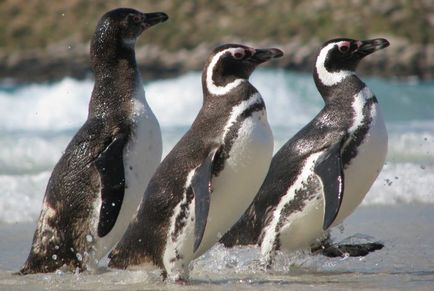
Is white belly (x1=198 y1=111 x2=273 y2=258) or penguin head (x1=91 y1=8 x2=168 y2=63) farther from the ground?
penguin head (x1=91 y1=8 x2=168 y2=63)

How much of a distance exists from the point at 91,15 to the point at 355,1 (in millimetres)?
8157

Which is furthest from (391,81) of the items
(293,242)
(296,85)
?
(293,242)

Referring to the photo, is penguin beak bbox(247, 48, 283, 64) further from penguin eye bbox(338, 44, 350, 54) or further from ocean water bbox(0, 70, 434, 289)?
ocean water bbox(0, 70, 434, 289)

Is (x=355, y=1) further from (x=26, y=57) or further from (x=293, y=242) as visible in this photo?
(x=293, y=242)

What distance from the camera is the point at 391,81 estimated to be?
29188mm

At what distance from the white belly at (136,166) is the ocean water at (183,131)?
10.2 inches

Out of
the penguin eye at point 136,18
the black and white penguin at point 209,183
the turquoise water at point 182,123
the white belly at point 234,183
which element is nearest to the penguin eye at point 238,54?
the black and white penguin at point 209,183

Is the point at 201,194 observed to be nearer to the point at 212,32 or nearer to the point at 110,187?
the point at 110,187

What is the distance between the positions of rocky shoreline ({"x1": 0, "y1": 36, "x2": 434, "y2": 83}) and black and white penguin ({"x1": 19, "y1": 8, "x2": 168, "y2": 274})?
23960 mm

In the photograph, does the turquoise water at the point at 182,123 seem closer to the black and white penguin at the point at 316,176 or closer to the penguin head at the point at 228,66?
the black and white penguin at the point at 316,176

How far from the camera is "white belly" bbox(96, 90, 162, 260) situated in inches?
263

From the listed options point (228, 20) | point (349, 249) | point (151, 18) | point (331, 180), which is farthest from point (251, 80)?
point (331, 180)

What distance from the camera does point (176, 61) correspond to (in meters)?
35.0

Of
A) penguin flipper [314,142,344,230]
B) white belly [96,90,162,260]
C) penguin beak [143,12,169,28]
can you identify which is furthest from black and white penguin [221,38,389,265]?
penguin beak [143,12,169,28]
